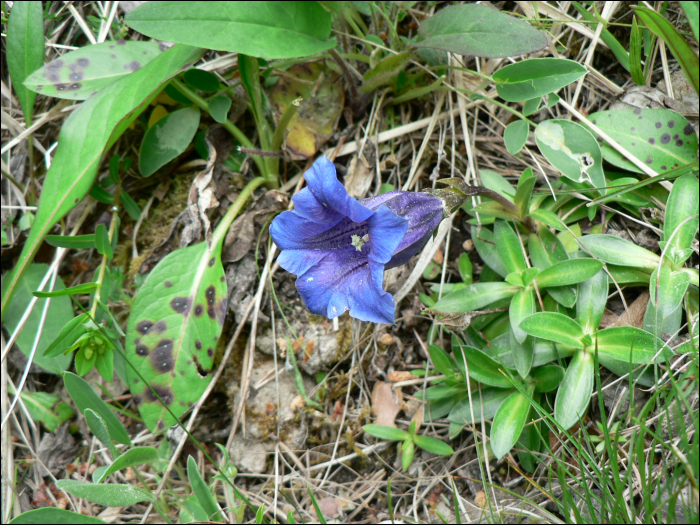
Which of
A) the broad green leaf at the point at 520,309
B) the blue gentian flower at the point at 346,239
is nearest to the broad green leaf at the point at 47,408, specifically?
the blue gentian flower at the point at 346,239

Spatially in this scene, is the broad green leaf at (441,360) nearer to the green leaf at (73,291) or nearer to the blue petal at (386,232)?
the blue petal at (386,232)

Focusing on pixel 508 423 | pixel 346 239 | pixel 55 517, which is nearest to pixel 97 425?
pixel 55 517

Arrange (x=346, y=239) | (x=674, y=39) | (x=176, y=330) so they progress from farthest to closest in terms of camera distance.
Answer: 1. (x=176, y=330)
2. (x=346, y=239)
3. (x=674, y=39)

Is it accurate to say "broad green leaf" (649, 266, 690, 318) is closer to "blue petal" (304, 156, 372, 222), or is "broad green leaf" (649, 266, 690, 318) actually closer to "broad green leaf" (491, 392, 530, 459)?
"broad green leaf" (491, 392, 530, 459)

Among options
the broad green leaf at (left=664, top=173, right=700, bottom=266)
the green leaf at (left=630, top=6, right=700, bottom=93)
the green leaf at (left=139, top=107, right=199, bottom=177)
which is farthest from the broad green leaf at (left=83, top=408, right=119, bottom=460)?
the green leaf at (left=630, top=6, right=700, bottom=93)

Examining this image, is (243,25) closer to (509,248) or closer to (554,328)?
→ (509,248)

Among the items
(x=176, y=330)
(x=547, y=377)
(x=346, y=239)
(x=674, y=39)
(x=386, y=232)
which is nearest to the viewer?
(x=386, y=232)

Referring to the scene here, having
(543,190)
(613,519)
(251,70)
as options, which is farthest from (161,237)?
(613,519)

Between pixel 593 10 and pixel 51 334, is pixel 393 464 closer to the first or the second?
pixel 51 334

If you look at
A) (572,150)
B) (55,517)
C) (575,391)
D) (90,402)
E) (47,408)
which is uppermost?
(572,150)
